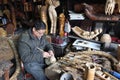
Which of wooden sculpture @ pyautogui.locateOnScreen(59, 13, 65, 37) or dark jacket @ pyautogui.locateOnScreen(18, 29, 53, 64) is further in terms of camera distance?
wooden sculpture @ pyautogui.locateOnScreen(59, 13, 65, 37)

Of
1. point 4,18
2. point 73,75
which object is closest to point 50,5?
point 4,18

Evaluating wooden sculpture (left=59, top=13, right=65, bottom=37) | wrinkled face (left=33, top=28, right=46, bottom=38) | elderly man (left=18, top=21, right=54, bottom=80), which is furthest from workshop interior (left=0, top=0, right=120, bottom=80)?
wrinkled face (left=33, top=28, right=46, bottom=38)

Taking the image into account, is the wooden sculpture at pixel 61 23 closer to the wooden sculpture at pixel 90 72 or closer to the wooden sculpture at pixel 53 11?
the wooden sculpture at pixel 53 11

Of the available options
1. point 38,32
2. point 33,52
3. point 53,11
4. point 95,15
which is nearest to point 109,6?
point 95,15

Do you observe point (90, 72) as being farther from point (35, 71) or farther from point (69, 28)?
point (69, 28)

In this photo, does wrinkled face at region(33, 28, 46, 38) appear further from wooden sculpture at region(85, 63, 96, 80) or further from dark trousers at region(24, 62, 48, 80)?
wooden sculpture at region(85, 63, 96, 80)

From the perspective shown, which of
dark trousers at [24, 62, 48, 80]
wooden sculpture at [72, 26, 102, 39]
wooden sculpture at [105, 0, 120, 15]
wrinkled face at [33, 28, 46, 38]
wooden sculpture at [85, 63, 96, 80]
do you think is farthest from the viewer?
wooden sculpture at [72, 26, 102, 39]

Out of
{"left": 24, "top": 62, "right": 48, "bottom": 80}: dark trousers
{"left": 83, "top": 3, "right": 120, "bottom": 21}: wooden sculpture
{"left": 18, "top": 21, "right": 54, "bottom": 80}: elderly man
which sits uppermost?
{"left": 83, "top": 3, "right": 120, "bottom": 21}: wooden sculpture

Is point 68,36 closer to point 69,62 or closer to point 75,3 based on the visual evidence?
point 75,3

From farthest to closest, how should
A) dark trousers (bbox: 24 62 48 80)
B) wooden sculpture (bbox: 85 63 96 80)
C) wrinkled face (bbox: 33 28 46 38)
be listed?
dark trousers (bbox: 24 62 48 80) → wrinkled face (bbox: 33 28 46 38) → wooden sculpture (bbox: 85 63 96 80)

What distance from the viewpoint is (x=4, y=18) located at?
3.06 m

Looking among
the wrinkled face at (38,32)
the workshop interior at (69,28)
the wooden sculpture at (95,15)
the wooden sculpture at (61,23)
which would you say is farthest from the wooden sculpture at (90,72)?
the wooden sculpture at (61,23)

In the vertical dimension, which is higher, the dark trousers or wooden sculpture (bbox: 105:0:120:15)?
wooden sculpture (bbox: 105:0:120:15)

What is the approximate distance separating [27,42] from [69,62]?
0.54 metres
